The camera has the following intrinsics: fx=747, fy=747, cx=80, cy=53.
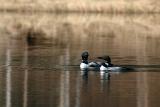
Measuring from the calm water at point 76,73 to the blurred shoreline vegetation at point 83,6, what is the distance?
87.8ft

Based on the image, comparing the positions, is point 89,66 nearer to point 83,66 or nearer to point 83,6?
point 83,66

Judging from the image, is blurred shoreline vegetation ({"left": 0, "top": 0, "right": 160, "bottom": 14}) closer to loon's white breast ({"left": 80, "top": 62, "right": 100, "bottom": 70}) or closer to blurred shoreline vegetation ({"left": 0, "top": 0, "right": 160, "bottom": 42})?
blurred shoreline vegetation ({"left": 0, "top": 0, "right": 160, "bottom": 42})

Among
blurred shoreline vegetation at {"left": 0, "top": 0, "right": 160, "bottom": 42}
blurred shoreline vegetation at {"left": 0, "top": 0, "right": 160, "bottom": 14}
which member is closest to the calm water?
blurred shoreline vegetation at {"left": 0, "top": 0, "right": 160, "bottom": 42}

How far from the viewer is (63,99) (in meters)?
25.2

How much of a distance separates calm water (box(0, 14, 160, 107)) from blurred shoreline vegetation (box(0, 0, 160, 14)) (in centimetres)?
2677

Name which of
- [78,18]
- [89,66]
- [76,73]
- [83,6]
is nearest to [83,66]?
[89,66]

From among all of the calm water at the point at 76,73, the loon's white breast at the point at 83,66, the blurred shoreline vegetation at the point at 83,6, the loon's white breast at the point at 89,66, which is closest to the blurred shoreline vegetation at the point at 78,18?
the blurred shoreline vegetation at the point at 83,6

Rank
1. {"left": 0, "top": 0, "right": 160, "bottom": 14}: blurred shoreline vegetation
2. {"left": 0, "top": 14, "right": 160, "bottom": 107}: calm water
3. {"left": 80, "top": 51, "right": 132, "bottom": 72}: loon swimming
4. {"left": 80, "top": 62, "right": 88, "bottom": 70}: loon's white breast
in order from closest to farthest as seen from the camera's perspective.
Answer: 1. {"left": 0, "top": 14, "right": 160, "bottom": 107}: calm water
2. {"left": 80, "top": 51, "right": 132, "bottom": 72}: loon swimming
3. {"left": 80, "top": 62, "right": 88, "bottom": 70}: loon's white breast
4. {"left": 0, "top": 0, "right": 160, "bottom": 14}: blurred shoreline vegetation

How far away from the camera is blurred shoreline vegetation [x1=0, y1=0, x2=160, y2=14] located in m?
89.9

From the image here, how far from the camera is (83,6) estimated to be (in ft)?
301

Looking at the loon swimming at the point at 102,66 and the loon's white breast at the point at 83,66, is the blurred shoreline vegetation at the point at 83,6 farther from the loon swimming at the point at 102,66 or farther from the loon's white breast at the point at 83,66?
the loon's white breast at the point at 83,66

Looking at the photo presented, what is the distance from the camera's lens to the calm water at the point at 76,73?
2520 cm

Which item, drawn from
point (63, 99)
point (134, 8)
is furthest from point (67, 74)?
point (134, 8)

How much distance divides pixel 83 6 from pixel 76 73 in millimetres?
59592
